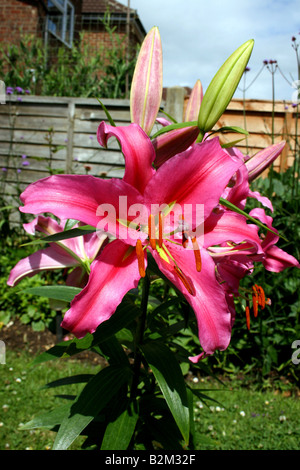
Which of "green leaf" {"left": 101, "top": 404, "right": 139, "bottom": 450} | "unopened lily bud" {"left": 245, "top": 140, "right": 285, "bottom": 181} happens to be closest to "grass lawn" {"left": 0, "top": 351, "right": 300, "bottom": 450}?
"green leaf" {"left": 101, "top": 404, "right": 139, "bottom": 450}

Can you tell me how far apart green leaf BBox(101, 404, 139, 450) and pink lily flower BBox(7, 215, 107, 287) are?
0.29m

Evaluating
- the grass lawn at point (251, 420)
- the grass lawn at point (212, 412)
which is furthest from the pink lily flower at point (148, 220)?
the grass lawn at point (251, 420)

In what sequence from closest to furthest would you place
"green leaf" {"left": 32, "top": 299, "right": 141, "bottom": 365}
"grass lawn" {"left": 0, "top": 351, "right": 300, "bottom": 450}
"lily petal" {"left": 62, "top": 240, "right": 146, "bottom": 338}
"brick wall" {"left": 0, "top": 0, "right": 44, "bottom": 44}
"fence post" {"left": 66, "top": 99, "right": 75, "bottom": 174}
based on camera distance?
1. "lily petal" {"left": 62, "top": 240, "right": 146, "bottom": 338}
2. "green leaf" {"left": 32, "top": 299, "right": 141, "bottom": 365}
3. "grass lawn" {"left": 0, "top": 351, "right": 300, "bottom": 450}
4. "fence post" {"left": 66, "top": 99, "right": 75, "bottom": 174}
5. "brick wall" {"left": 0, "top": 0, "right": 44, "bottom": 44}

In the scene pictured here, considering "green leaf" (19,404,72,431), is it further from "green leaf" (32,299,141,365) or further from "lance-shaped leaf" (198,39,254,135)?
"lance-shaped leaf" (198,39,254,135)

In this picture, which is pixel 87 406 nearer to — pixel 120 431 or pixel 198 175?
pixel 120 431

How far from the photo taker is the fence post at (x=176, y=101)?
3.75m

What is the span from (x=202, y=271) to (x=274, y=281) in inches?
82.0

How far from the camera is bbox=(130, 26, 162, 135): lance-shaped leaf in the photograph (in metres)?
0.67

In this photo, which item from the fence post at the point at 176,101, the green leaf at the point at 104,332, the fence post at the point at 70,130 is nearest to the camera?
the green leaf at the point at 104,332

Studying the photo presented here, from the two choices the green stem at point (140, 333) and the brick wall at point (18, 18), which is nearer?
the green stem at point (140, 333)

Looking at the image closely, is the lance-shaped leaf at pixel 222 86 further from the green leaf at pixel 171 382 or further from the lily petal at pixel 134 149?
the green leaf at pixel 171 382

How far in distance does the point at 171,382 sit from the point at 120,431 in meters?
0.15

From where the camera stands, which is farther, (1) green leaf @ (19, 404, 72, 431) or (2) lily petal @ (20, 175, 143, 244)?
(1) green leaf @ (19, 404, 72, 431)

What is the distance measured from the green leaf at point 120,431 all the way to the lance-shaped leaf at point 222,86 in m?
0.55
